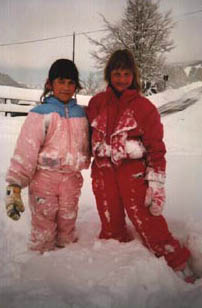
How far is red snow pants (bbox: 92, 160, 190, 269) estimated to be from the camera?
109 centimetres

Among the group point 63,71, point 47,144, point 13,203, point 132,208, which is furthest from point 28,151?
point 132,208

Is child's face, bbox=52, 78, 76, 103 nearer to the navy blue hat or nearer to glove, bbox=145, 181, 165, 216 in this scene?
the navy blue hat

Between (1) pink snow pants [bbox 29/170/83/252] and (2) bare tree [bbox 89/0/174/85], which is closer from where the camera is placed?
(1) pink snow pants [bbox 29/170/83/252]

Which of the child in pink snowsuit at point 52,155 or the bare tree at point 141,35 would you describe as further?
the bare tree at point 141,35

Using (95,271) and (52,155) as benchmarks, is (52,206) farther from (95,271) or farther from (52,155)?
(95,271)

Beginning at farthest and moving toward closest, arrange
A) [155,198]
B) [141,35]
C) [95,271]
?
1. [141,35]
2. [155,198]
3. [95,271]

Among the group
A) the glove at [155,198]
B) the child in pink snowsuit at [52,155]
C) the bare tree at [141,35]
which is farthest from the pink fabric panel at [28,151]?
the bare tree at [141,35]

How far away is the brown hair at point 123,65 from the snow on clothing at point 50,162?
175mm

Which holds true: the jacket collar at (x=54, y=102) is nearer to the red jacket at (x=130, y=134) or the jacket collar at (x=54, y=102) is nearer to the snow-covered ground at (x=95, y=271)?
the red jacket at (x=130, y=134)

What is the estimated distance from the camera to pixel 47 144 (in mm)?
1129

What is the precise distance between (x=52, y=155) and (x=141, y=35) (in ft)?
3.14

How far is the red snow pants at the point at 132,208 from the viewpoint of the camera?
1.09 meters

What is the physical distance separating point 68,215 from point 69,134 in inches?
12.5

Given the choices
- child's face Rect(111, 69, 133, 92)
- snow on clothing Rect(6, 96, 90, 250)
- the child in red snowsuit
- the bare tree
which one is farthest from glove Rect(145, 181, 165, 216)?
the bare tree
